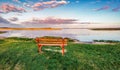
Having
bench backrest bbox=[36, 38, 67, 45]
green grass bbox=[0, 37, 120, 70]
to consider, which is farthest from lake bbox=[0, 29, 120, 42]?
bench backrest bbox=[36, 38, 67, 45]

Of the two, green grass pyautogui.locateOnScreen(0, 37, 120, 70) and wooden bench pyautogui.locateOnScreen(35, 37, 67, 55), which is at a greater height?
wooden bench pyautogui.locateOnScreen(35, 37, 67, 55)

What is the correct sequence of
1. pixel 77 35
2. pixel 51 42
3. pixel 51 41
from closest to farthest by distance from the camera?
pixel 51 42 → pixel 51 41 → pixel 77 35

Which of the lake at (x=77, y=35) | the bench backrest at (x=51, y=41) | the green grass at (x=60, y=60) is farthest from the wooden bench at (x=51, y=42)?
the lake at (x=77, y=35)

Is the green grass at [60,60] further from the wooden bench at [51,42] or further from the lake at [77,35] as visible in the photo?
the lake at [77,35]

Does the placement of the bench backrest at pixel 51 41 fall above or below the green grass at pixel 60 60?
above

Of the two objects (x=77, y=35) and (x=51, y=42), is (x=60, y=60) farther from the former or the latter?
(x=77, y=35)

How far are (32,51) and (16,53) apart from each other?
0.90 meters

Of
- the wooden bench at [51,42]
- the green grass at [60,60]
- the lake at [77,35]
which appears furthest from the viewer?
the lake at [77,35]

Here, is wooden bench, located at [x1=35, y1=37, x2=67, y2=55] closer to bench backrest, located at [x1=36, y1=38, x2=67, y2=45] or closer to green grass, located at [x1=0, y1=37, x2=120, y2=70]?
bench backrest, located at [x1=36, y1=38, x2=67, y2=45]

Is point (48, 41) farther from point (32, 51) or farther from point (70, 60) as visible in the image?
point (70, 60)

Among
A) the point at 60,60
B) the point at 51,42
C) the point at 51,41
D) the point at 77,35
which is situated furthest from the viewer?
the point at 77,35

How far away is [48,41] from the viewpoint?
14.7 m

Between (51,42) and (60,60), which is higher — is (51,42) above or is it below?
above

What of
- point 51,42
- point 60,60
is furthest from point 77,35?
point 60,60
